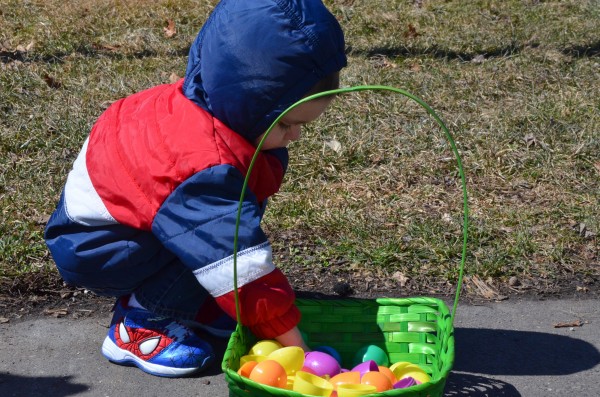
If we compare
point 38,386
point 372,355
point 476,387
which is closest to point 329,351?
point 372,355

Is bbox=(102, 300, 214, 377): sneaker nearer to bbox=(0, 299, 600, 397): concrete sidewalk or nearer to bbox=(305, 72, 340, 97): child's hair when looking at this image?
bbox=(0, 299, 600, 397): concrete sidewalk

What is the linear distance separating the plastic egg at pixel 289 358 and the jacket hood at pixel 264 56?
582mm

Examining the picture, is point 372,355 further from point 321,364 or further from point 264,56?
point 264,56

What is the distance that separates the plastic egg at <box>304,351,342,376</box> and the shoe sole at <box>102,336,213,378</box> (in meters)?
0.37

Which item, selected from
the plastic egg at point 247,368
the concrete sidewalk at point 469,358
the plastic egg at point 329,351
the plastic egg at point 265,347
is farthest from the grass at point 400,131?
the plastic egg at point 247,368

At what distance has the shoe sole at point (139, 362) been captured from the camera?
263cm

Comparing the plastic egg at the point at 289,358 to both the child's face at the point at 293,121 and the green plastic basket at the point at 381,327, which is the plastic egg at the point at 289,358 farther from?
the child's face at the point at 293,121

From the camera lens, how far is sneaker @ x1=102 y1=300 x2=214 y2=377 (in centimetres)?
263

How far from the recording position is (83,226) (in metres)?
2.64

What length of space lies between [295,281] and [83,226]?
861 mm

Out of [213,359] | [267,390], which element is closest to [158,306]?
[213,359]

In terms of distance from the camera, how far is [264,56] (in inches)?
88.0

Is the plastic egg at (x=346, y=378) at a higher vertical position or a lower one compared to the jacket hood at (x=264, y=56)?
lower

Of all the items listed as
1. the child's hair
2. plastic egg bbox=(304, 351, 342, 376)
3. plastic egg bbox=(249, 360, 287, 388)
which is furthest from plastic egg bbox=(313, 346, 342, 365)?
the child's hair
